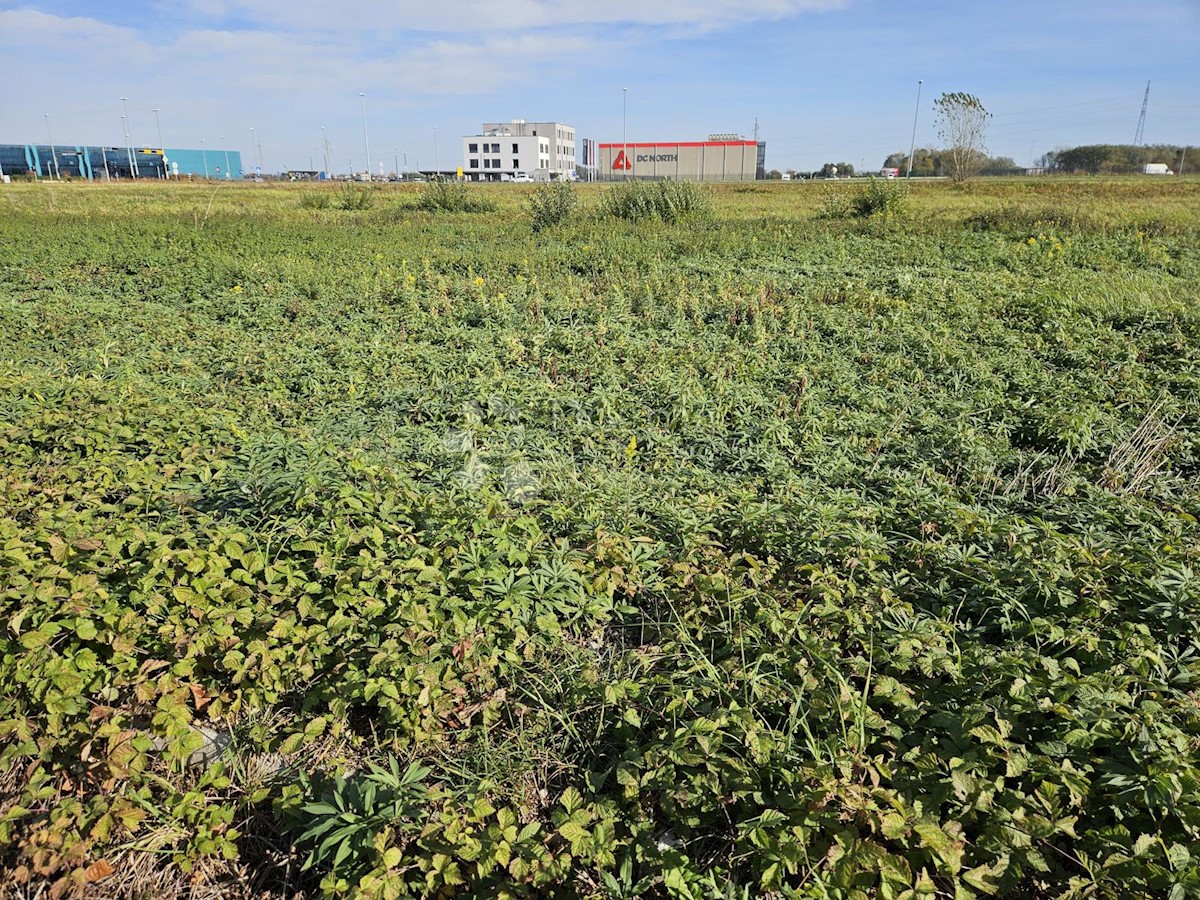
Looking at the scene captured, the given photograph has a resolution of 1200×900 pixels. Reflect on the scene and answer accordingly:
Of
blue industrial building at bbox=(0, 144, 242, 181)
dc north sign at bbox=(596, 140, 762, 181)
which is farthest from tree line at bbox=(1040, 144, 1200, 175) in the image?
blue industrial building at bbox=(0, 144, 242, 181)

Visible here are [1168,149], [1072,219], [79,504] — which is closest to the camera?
[79,504]

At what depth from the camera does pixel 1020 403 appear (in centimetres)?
553

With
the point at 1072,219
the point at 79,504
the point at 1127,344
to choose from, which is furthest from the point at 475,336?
the point at 1072,219

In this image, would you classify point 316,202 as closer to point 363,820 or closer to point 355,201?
point 355,201

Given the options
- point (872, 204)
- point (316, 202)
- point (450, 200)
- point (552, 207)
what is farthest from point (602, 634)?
point (316, 202)

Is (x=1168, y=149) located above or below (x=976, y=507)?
above

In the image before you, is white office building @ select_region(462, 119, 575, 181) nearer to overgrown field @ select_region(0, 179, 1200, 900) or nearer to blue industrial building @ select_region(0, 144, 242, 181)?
blue industrial building @ select_region(0, 144, 242, 181)

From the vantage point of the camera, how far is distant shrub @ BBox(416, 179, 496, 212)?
25.9 m

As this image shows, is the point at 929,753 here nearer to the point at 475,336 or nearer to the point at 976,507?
the point at 976,507

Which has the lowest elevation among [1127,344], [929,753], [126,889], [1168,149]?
[126,889]

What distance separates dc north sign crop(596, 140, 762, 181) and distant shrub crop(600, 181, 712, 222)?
40202 mm

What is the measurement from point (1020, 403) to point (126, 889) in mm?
6093

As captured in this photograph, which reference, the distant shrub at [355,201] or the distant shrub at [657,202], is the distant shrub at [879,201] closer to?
the distant shrub at [657,202]

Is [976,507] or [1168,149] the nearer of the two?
[976,507]
